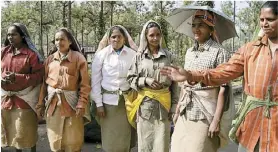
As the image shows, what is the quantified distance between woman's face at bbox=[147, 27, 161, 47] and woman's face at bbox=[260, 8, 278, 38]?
1.61 metres

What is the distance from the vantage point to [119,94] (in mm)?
4109

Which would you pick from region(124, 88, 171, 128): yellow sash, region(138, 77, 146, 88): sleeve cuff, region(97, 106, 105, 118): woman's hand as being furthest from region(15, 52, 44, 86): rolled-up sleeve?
region(138, 77, 146, 88): sleeve cuff

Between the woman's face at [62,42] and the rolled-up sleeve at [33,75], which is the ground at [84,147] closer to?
the rolled-up sleeve at [33,75]

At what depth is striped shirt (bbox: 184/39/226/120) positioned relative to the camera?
302cm

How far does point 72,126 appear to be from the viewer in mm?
4086

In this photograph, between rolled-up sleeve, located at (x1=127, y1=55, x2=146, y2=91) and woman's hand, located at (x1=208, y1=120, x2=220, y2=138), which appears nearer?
woman's hand, located at (x1=208, y1=120, x2=220, y2=138)

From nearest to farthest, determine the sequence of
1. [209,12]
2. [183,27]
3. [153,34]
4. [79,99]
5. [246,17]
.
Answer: [209,12] → [183,27] → [153,34] → [79,99] → [246,17]

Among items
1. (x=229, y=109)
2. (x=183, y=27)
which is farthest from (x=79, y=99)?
(x=229, y=109)

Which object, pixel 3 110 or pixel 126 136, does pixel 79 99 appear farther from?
pixel 3 110

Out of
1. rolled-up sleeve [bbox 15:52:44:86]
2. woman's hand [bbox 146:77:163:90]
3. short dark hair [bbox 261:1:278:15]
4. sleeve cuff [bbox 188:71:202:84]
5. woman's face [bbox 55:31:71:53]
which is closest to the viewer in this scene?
short dark hair [bbox 261:1:278:15]

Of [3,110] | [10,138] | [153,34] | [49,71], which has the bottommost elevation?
[10,138]

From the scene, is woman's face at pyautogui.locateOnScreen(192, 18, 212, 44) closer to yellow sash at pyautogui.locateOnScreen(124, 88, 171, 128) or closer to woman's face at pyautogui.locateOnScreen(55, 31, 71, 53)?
yellow sash at pyautogui.locateOnScreen(124, 88, 171, 128)

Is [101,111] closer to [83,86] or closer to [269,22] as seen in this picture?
[83,86]

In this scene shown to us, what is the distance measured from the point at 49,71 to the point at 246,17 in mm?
24853
